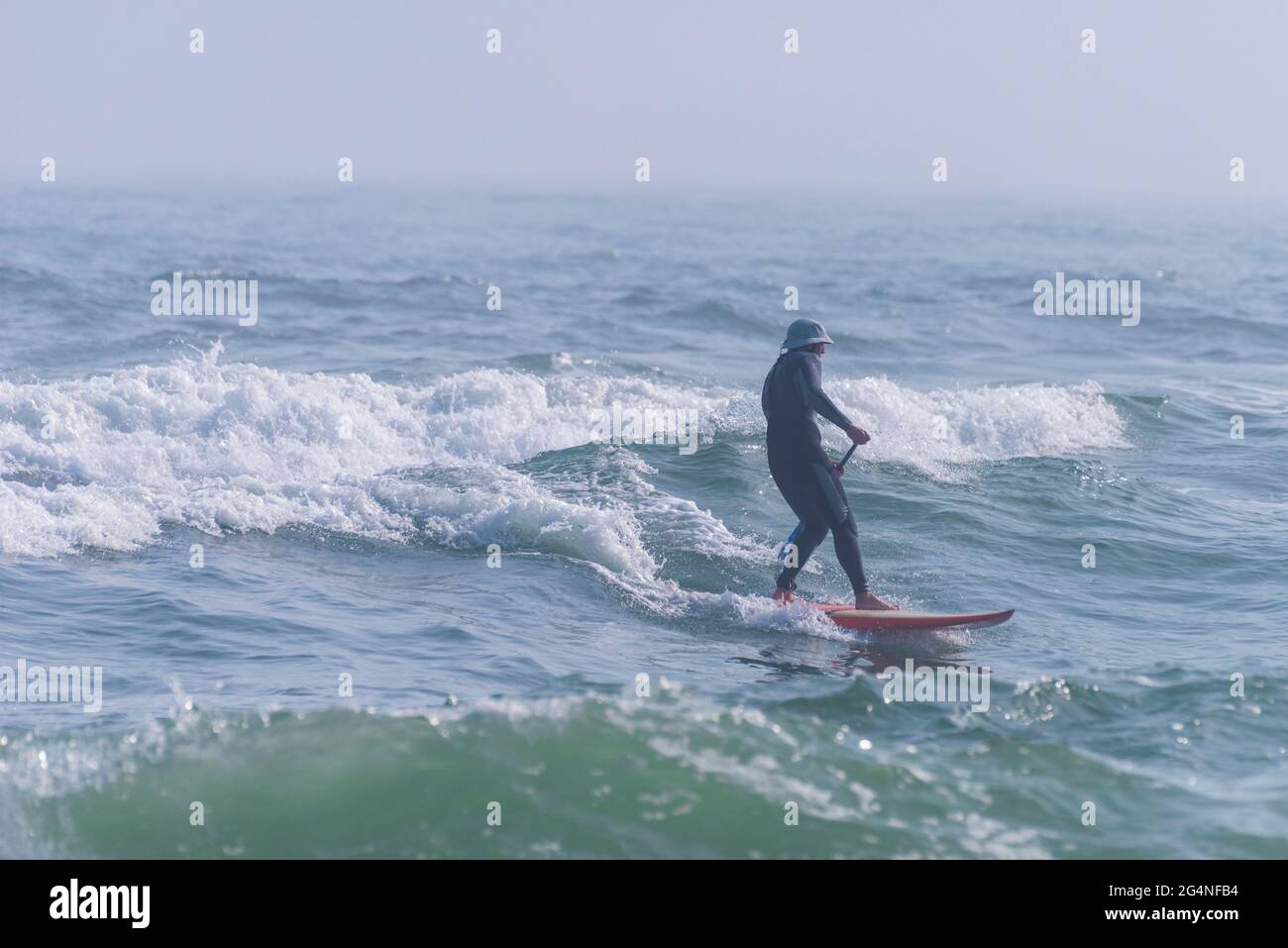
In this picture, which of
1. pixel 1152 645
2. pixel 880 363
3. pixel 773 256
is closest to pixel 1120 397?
pixel 880 363

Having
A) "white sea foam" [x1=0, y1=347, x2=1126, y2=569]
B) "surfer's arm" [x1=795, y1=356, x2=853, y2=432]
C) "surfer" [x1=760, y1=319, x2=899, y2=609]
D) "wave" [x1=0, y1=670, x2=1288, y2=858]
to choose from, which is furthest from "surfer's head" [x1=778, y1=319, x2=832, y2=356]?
"wave" [x1=0, y1=670, x2=1288, y2=858]

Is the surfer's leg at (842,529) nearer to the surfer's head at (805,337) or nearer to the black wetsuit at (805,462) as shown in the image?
the black wetsuit at (805,462)

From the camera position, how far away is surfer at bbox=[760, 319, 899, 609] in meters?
8.85

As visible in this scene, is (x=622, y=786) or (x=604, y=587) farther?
(x=604, y=587)

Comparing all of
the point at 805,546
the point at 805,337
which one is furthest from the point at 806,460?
the point at 805,337

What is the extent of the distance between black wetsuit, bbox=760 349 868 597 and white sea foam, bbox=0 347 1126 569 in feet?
5.17

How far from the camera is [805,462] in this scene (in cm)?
893

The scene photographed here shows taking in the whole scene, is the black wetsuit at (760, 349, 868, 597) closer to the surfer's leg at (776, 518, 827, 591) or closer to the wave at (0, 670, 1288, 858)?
the surfer's leg at (776, 518, 827, 591)

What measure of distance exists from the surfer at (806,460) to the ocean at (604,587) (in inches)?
21.3

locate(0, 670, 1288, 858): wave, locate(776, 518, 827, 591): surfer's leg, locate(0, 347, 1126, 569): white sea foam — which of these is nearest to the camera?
locate(0, 670, 1288, 858): wave

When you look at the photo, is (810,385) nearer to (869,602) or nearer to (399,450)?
(869,602)

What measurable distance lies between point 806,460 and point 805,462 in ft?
0.05

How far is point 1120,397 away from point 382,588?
1120cm
